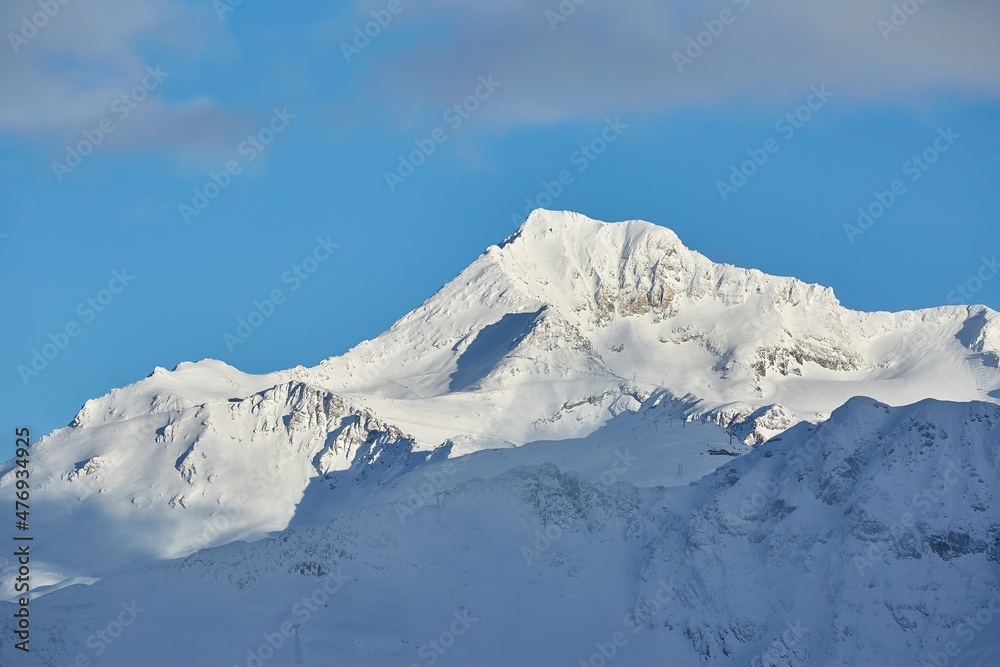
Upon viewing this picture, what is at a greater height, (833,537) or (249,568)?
(249,568)

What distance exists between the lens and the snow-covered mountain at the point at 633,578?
160 meters

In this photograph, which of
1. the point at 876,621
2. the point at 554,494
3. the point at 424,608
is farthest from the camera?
the point at 554,494

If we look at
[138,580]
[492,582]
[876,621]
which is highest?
[138,580]

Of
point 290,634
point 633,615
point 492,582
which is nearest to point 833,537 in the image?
point 633,615

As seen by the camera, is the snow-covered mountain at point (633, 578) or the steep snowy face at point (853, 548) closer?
the steep snowy face at point (853, 548)

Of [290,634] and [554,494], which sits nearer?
[290,634]

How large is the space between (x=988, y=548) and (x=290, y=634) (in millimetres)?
56737

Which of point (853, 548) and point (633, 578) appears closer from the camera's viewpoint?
point (853, 548)

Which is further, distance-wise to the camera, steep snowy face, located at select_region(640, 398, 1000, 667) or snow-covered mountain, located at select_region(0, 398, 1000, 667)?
snow-covered mountain, located at select_region(0, 398, 1000, 667)

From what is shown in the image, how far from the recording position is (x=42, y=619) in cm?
16112

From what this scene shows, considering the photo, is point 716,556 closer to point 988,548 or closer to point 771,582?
point 771,582

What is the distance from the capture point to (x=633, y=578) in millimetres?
173750

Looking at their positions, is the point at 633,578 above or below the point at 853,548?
above

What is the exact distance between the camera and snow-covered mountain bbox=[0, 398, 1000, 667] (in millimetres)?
159625
